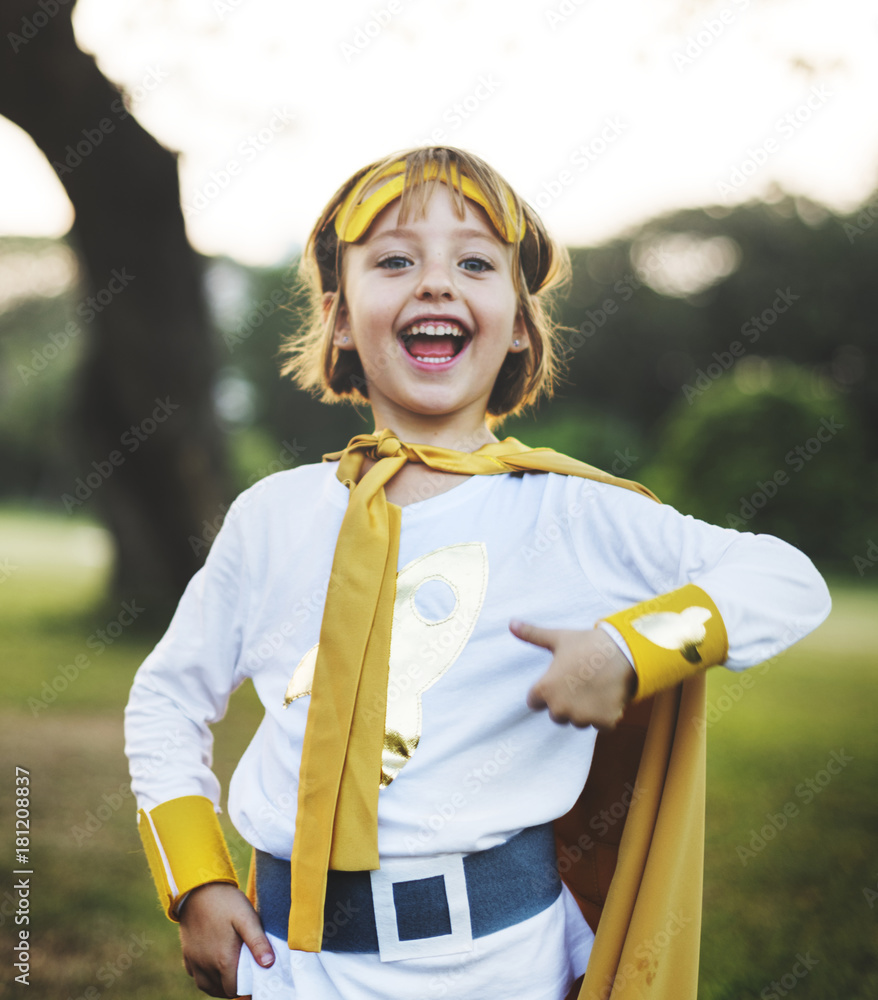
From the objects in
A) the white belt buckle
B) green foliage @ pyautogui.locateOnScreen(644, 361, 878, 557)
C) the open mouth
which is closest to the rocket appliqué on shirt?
the white belt buckle

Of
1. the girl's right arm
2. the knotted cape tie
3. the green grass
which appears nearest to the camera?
the knotted cape tie

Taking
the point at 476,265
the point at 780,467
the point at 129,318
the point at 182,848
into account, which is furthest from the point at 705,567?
the point at 780,467

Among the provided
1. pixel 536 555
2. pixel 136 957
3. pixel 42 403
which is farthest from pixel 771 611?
pixel 42 403

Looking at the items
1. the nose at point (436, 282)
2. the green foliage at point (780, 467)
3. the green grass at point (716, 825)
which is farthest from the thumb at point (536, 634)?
the green foliage at point (780, 467)

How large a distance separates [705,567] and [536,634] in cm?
32

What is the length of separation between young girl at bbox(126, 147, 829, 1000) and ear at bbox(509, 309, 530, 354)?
0.13m

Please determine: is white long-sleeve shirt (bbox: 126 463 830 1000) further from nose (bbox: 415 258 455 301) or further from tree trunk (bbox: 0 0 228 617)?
tree trunk (bbox: 0 0 228 617)

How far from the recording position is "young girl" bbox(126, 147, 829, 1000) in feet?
4.29

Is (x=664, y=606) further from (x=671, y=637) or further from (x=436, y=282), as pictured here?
(x=436, y=282)

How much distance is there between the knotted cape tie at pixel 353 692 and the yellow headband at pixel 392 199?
0.43m

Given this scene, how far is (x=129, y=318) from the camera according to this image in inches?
252

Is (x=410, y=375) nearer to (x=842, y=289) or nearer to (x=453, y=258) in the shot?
(x=453, y=258)

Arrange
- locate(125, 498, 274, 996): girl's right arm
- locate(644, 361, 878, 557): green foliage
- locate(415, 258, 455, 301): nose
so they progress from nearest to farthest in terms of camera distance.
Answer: locate(125, 498, 274, 996): girl's right arm < locate(415, 258, 455, 301): nose < locate(644, 361, 878, 557): green foliage

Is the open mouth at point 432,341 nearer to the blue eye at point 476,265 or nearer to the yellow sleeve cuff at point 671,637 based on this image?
the blue eye at point 476,265
